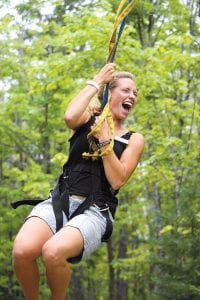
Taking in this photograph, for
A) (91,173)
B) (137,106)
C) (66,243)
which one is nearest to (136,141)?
(91,173)

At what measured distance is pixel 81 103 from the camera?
2998 millimetres

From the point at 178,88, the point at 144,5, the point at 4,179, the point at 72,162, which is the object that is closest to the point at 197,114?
the point at 178,88

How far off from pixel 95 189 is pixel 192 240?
4.65 meters

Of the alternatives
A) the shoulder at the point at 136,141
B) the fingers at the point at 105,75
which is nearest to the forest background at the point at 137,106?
the shoulder at the point at 136,141

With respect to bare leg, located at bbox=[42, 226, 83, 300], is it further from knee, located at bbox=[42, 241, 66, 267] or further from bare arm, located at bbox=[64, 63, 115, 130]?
bare arm, located at bbox=[64, 63, 115, 130]

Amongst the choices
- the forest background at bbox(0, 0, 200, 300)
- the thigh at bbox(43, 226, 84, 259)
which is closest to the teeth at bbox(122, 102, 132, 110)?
the thigh at bbox(43, 226, 84, 259)

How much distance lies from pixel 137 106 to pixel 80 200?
6453 mm

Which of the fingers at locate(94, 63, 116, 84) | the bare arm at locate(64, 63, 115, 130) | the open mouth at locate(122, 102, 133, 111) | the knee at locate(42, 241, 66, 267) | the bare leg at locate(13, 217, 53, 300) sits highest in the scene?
the fingers at locate(94, 63, 116, 84)

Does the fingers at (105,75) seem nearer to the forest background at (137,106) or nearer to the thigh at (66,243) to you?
the thigh at (66,243)

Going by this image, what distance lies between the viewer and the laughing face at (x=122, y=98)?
3293mm

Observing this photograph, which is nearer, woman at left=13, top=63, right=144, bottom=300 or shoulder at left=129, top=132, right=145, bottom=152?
woman at left=13, top=63, right=144, bottom=300

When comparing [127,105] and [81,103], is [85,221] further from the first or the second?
[127,105]

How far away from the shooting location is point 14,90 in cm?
1130

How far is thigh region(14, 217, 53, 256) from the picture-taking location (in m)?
2.83
